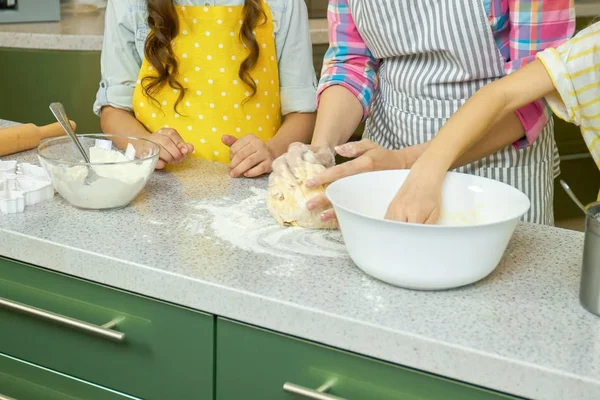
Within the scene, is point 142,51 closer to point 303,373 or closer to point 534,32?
point 534,32

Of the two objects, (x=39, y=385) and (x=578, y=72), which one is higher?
(x=578, y=72)

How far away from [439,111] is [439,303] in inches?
22.3

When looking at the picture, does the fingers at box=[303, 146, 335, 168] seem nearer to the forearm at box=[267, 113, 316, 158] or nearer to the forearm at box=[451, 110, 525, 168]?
the forearm at box=[451, 110, 525, 168]

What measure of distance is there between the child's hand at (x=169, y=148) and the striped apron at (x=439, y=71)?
396mm

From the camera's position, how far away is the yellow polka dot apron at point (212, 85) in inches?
66.6

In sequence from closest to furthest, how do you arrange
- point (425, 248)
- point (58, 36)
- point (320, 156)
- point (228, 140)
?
point (425, 248) → point (320, 156) → point (228, 140) → point (58, 36)

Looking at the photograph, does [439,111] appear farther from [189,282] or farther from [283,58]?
[189,282]

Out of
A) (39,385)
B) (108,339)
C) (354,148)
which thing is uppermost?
(354,148)

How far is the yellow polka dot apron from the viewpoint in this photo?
5.55ft

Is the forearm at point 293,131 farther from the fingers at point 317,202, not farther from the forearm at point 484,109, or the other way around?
the forearm at point 484,109

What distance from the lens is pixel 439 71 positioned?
4.62 feet

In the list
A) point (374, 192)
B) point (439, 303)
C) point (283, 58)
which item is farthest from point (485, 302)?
point (283, 58)

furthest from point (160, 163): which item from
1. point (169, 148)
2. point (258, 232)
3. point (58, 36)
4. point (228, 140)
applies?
point (58, 36)

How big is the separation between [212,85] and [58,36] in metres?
1.01
